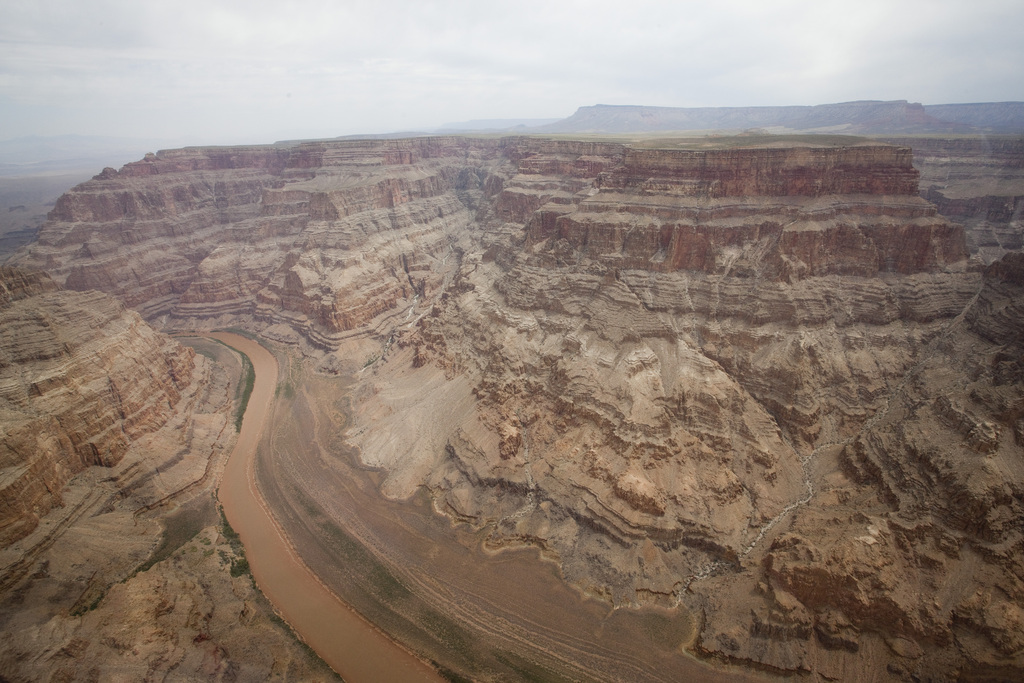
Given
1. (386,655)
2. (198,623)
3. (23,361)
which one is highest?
(23,361)

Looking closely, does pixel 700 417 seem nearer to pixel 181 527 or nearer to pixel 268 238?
pixel 181 527

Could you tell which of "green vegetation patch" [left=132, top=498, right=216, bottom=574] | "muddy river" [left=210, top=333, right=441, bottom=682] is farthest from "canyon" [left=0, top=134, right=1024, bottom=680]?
"green vegetation patch" [left=132, top=498, right=216, bottom=574]

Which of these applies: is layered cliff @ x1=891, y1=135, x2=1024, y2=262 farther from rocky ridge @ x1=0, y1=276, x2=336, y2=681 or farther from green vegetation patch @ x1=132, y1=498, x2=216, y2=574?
green vegetation patch @ x1=132, y1=498, x2=216, y2=574

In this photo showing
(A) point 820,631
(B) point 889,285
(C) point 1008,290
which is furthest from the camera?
(B) point 889,285

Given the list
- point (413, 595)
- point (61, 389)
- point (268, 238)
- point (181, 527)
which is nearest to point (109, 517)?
point (181, 527)

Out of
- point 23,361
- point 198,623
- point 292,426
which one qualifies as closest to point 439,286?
point 292,426

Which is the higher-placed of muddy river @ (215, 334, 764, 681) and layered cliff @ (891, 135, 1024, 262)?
layered cliff @ (891, 135, 1024, 262)

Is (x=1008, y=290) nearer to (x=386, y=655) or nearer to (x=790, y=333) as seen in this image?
(x=790, y=333)
